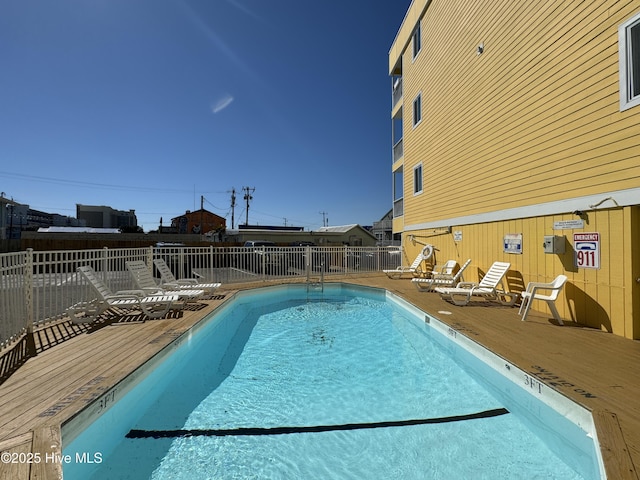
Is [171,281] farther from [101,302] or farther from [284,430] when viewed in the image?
[284,430]

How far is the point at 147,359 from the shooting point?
3.88 metres

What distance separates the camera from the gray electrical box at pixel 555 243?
18.7 feet

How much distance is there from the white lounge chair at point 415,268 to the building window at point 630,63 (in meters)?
A: 7.52

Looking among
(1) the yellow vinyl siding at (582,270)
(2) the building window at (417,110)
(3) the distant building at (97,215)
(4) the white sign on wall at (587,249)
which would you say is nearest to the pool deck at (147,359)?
(1) the yellow vinyl siding at (582,270)

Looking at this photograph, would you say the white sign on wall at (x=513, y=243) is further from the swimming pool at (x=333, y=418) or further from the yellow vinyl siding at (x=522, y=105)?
the swimming pool at (x=333, y=418)

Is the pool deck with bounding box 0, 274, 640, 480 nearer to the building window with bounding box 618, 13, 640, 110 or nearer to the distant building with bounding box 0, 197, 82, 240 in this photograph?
the building window with bounding box 618, 13, 640, 110

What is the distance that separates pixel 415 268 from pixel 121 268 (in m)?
9.87

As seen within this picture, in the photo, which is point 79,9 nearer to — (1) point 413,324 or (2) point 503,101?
(2) point 503,101

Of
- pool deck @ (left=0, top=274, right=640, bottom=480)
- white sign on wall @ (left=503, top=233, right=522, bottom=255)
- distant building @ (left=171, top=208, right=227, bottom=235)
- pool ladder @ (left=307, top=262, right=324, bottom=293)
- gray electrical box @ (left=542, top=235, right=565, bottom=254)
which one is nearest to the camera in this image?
pool deck @ (left=0, top=274, right=640, bottom=480)

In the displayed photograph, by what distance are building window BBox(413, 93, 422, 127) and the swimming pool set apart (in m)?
10.5

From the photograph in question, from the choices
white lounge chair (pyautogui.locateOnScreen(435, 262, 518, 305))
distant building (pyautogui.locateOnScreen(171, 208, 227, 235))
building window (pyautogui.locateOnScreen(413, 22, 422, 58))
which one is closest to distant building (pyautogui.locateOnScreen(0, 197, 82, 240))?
distant building (pyautogui.locateOnScreen(171, 208, 227, 235))

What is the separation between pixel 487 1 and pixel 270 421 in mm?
10541

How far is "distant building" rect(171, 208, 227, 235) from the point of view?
4997 cm

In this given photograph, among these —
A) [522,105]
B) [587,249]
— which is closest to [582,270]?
[587,249]
